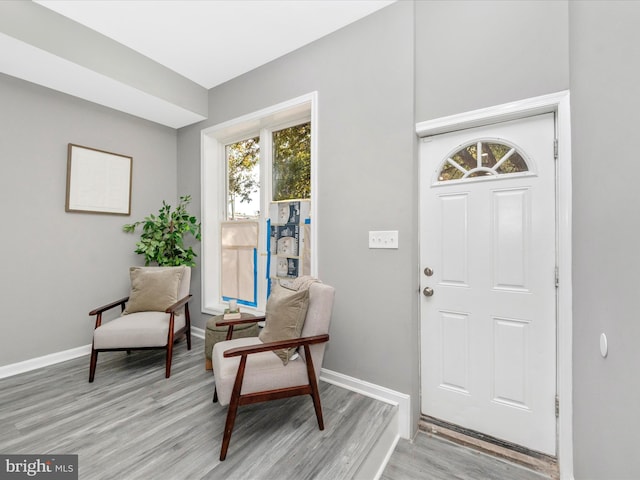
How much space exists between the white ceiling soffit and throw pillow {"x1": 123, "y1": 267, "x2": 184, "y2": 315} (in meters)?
1.70

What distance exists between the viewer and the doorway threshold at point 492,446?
1.59m

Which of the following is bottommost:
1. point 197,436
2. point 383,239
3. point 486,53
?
point 197,436


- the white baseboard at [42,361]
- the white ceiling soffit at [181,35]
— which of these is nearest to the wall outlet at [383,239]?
the white ceiling soffit at [181,35]

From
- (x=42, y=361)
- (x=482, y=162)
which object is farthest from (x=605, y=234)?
(x=42, y=361)

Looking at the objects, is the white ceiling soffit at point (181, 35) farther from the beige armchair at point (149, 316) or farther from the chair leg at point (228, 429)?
the chair leg at point (228, 429)

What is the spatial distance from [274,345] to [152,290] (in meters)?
1.73

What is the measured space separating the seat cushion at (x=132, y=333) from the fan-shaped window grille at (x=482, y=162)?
8.19ft

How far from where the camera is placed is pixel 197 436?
5.22 feet

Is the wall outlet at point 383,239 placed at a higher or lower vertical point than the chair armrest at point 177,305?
higher

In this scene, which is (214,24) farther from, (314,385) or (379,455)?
(379,455)

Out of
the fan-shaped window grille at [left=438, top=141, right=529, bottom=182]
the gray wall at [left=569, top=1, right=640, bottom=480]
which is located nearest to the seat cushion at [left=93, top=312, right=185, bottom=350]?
the fan-shaped window grille at [left=438, top=141, right=529, bottom=182]

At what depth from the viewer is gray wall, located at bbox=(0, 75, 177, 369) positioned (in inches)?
90.4

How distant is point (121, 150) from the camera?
117 inches

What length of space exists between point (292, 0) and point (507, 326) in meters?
2.59
